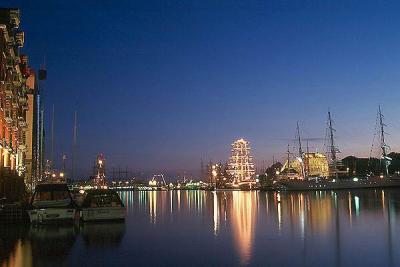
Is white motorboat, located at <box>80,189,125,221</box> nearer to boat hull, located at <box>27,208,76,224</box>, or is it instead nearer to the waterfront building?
boat hull, located at <box>27,208,76,224</box>

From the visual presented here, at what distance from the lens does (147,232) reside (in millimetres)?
28281

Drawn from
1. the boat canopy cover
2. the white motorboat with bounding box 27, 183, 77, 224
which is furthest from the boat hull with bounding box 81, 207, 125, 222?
the boat canopy cover

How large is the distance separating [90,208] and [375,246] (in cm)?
2013

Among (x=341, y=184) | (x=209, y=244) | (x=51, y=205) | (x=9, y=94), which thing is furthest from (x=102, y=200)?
(x=341, y=184)

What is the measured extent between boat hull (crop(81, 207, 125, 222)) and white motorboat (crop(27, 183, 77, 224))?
0.85m

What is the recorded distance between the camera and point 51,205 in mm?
32594

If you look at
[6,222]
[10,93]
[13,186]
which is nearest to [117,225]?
[6,222]

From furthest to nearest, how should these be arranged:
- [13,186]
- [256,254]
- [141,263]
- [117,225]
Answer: [13,186] < [117,225] < [256,254] < [141,263]

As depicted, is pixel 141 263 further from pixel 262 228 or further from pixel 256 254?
pixel 262 228

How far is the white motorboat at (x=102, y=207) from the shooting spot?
33.8m

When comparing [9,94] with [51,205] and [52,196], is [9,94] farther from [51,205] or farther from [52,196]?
[51,205]

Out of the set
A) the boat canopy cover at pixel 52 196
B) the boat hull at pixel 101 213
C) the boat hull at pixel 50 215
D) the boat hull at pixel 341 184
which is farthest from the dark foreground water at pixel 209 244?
the boat hull at pixel 341 184

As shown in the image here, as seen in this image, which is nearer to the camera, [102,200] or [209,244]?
[209,244]

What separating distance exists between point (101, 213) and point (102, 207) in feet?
1.38
